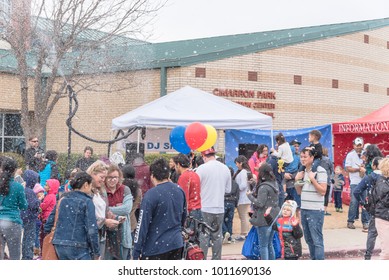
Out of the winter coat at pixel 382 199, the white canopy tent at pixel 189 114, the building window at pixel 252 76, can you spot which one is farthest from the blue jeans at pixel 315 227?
the building window at pixel 252 76

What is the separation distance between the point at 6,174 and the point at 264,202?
3.27m

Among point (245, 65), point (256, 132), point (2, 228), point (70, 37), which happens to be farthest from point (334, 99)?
point (2, 228)

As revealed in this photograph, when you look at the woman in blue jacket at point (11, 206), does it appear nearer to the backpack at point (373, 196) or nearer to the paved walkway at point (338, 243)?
the paved walkway at point (338, 243)

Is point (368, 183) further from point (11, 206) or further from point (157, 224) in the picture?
point (11, 206)

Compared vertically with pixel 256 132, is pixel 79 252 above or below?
below

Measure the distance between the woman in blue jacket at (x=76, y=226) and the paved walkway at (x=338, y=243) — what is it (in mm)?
4403

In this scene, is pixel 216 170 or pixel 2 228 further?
pixel 216 170

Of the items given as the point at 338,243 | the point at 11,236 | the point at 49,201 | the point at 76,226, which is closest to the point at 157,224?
the point at 76,226

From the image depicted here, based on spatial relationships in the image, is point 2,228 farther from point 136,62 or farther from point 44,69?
point 44,69

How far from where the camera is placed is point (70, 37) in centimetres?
1722

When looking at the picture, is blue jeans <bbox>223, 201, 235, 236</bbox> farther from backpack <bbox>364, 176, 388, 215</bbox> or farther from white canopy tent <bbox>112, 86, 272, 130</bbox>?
backpack <bbox>364, 176, 388, 215</bbox>

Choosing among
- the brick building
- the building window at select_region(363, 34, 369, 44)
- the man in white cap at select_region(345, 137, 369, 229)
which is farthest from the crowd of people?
the building window at select_region(363, 34, 369, 44)

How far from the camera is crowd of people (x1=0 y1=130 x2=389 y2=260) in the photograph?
593cm

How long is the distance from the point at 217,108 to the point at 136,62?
6.74 metres
